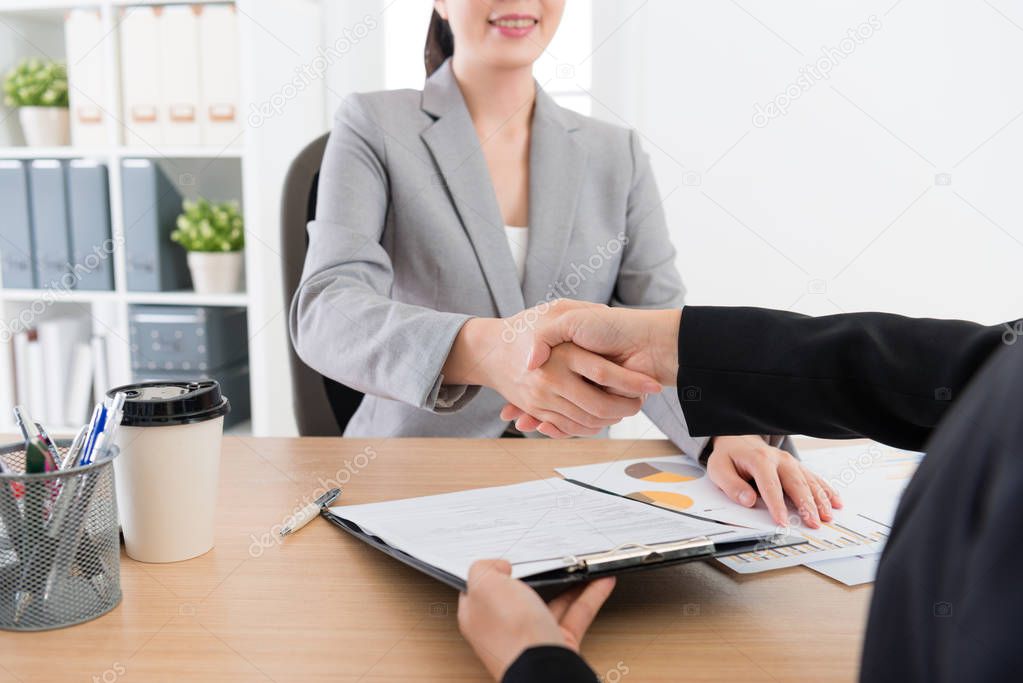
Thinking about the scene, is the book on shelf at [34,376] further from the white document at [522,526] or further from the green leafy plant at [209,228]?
the white document at [522,526]

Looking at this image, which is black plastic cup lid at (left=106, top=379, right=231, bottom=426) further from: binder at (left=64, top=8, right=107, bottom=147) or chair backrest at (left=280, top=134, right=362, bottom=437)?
binder at (left=64, top=8, right=107, bottom=147)

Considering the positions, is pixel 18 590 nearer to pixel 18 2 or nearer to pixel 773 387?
pixel 773 387

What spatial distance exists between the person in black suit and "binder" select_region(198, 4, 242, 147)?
1599mm

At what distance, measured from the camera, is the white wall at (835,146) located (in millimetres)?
2221

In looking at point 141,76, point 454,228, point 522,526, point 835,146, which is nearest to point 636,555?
point 522,526

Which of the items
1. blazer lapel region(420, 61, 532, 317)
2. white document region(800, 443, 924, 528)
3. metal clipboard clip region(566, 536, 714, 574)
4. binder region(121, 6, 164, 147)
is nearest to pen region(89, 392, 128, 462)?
metal clipboard clip region(566, 536, 714, 574)

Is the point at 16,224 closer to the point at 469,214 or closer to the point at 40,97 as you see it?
the point at 40,97

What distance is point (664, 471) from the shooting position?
3.30ft

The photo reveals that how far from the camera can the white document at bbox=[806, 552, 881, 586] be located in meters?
0.73

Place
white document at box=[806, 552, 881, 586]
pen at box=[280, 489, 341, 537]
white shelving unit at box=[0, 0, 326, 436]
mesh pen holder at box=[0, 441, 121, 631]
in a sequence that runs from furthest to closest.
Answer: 1. white shelving unit at box=[0, 0, 326, 436]
2. pen at box=[280, 489, 341, 537]
3. white document at box=[806, 552, 881, 586]
4. mesh pen holder at box=[0, 441, 121, 631]

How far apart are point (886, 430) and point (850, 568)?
→ 13 centimetres

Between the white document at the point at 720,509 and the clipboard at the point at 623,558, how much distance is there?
0.03 metres

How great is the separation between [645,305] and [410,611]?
0.93 metres

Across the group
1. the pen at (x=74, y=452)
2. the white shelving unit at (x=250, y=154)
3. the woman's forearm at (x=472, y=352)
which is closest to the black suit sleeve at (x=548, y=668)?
the pen at (x=74, y=452)
